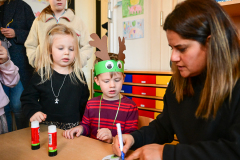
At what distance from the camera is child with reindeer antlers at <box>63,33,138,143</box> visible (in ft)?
3.86

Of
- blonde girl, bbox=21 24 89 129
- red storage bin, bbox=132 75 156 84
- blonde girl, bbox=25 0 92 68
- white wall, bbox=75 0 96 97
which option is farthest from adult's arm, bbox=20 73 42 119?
white wall, bbox=75 0 96 97

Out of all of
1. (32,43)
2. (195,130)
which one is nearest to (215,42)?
(195,130)

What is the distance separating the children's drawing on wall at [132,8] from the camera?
2811 millimetres

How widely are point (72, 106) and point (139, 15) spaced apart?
1966 millimetres

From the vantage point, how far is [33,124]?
0.78 metres

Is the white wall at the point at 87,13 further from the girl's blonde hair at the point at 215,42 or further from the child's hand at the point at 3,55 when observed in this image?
the girl's blonde hair at the point at 215,42

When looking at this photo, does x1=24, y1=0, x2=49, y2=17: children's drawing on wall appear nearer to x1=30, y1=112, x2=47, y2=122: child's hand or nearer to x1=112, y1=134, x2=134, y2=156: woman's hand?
x1=30, y1=112, x2=47, y2=122: child's hand

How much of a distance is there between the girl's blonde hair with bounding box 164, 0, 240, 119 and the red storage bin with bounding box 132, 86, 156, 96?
145 cm

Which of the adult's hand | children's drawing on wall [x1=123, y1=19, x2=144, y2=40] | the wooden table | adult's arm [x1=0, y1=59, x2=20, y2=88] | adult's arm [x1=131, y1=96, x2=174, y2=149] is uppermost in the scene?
children's drawing on wall [x1=123, y1=19, x2=144, y2=40]

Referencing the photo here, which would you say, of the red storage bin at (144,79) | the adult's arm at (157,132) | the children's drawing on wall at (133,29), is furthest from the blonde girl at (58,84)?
the children's drawing on wall at (133,29)

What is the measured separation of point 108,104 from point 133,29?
1.94 metres

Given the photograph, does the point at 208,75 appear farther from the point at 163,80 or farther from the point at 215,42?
the point at 163,80

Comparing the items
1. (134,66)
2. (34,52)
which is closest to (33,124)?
(34,52)

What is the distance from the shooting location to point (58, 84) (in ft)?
4.49
